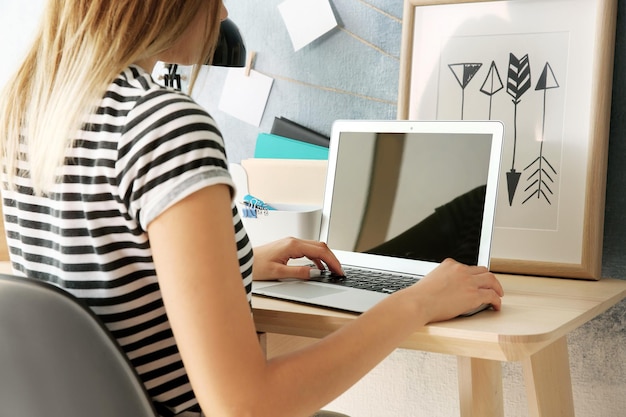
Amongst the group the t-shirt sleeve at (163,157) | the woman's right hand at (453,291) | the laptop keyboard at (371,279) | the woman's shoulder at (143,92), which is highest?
the woman's shoulder at (143,92)

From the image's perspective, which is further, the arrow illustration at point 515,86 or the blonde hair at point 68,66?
the arrow illustration at point 515,86

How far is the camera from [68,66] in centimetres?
68

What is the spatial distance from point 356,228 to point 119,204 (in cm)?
58

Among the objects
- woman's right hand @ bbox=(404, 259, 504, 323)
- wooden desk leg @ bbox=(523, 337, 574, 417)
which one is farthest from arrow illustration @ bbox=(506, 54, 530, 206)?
woman's right hand @ bbox=(404, 259, 504, 323)

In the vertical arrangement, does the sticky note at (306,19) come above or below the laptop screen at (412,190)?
above

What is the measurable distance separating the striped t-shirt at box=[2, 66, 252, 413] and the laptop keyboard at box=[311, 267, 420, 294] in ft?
1.03

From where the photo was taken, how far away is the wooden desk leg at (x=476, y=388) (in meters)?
1.05

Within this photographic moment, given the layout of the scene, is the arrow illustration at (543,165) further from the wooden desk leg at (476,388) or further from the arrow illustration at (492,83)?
the wooden desk leg at (476,388)

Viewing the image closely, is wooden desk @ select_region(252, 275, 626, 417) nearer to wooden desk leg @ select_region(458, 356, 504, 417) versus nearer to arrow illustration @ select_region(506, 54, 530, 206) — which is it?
wooden desk leg @ select_region(458, 356, 504, 417)

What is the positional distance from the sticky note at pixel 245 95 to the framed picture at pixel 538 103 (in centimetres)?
41

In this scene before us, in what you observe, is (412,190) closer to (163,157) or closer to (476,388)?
(476,388)

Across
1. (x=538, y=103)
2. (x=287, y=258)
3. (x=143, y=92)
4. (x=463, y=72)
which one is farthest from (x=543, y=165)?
(x=143, y=92)

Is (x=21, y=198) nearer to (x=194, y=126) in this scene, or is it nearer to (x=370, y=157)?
(x=194, y=126)

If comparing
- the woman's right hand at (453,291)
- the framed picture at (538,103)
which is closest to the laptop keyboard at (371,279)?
the woman's right hand at (453,291)
